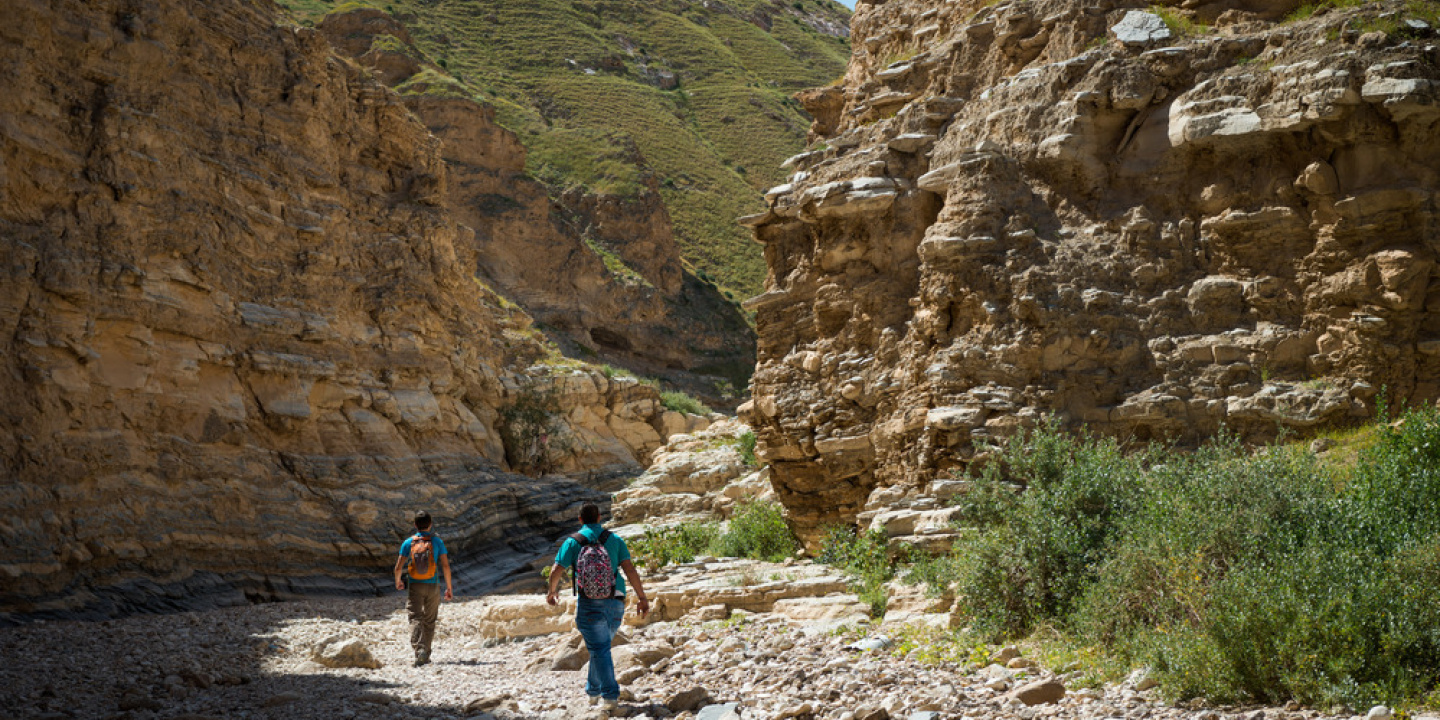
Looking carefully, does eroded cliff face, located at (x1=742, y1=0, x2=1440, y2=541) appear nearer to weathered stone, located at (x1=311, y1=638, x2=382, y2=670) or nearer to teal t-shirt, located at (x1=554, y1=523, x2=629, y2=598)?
teal t-shirt, located at (x1=554, y1=523, x2=629, y2=598)

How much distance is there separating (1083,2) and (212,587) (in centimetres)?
1394

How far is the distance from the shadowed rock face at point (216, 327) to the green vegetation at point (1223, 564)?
11.1 m

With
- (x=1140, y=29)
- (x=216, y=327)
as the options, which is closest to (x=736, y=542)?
(x=1140, y=29)

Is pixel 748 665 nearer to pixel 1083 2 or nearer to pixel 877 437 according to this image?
pixel 877 437

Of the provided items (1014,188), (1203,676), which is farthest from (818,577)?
(1203,676)

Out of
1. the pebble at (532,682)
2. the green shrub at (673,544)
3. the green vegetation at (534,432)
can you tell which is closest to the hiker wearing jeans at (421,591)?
the pebble at (532,682)

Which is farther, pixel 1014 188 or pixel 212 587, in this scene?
pixel 212 587

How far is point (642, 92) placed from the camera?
72.6 metres

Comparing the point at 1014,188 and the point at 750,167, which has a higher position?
the point at 750,167

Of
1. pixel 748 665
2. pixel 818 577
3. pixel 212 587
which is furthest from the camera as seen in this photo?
pixel 212 587

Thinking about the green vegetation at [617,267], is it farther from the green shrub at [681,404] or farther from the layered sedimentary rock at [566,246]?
the green shrub at [681,404]

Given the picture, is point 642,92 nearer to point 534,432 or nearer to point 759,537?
point 534,432

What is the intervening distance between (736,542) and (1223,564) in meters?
8.05

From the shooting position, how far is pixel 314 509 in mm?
16594
